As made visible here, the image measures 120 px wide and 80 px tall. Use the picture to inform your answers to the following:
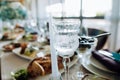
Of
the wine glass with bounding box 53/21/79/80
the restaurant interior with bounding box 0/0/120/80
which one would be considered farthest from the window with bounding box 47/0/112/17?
the wine glass with bounding box 53/21/79/80

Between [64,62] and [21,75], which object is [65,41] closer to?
[64,62]

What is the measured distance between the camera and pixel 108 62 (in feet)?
2.39

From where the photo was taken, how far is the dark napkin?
0.70 metres

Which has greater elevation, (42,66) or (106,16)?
(106,16)

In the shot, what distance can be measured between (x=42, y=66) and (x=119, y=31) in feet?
6.03

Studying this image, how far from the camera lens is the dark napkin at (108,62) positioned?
2.29ft

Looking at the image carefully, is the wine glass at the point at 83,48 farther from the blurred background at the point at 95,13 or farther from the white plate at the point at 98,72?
the blurred background at the point at 95,13

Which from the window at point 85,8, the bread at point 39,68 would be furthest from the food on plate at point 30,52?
the window at point 85,8

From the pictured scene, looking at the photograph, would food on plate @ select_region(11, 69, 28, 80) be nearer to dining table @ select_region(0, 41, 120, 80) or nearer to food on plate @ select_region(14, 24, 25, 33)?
dining table @ select_region(0, 41, 120, 80)

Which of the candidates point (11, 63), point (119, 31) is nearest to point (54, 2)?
point (119, 31)

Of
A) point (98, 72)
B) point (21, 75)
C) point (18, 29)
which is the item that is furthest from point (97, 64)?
point (18, 29)

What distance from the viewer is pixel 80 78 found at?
26.1 inches

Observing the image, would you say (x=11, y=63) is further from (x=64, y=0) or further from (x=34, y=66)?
(x=64, y=0)

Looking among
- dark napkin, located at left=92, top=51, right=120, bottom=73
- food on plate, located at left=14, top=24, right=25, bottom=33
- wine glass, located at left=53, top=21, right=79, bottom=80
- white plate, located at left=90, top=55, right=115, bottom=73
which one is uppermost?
wine glass, located at left=53, top=21, right=79, bottom=80
